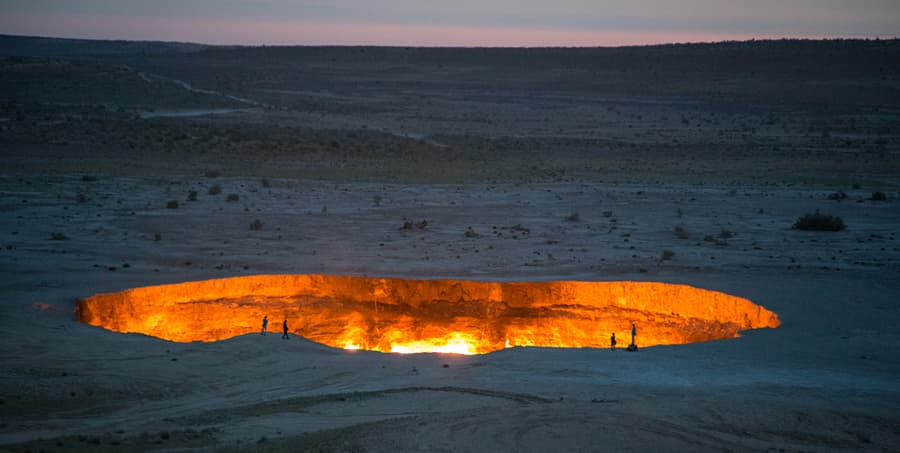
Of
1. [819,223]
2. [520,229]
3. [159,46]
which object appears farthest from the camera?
[159,46]

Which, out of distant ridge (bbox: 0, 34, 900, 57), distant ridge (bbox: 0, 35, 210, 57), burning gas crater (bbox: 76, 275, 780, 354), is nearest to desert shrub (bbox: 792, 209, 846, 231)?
burning gas crater (bbox: 76, 275, 780, 354)

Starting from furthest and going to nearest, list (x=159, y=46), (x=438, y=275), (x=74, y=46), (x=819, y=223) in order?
(x=159, y=46) < (x=74, y=46) < (x=819, y=223) < (x=438, y=275)

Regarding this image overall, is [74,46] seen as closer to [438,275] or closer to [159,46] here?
[159,46]

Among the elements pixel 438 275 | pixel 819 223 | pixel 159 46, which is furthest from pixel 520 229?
pixel 159 46

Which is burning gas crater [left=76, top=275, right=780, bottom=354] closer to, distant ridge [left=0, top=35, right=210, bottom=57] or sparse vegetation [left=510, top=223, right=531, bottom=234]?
sparse vegetation [left=510, top=223, right=531, bottom=234]

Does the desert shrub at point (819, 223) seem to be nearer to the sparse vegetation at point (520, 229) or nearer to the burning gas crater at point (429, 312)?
the sparse vegetation at point (520, 229)

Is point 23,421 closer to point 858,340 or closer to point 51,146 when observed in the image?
point 858,340

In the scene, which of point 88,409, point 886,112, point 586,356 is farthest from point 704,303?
point 886,112
